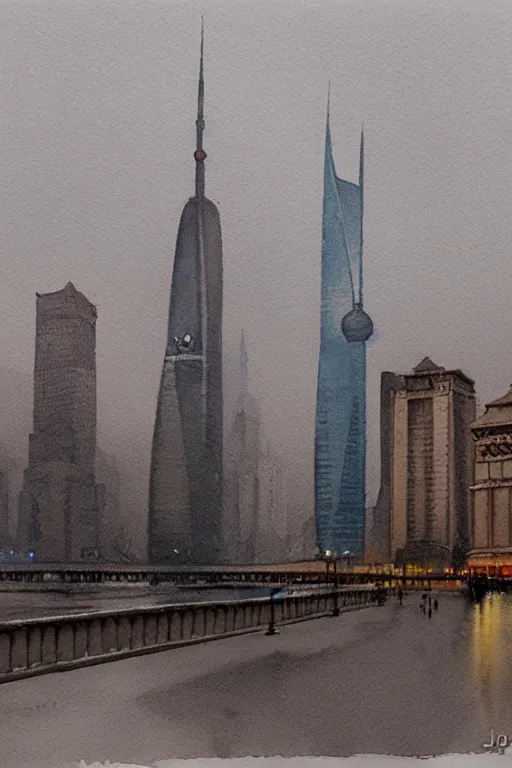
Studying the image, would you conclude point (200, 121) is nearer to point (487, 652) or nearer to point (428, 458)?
point (487, 652)

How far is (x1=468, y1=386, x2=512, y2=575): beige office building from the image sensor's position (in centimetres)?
1930

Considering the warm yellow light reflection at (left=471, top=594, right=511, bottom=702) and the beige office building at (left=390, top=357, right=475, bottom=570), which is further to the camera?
the beige office building at (left=390, top=357, right=475, bottom=570)

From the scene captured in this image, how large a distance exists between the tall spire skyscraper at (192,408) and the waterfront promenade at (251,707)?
1642 mm

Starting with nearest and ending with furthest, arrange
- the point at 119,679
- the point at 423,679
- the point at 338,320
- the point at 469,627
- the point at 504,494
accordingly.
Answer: the point at 119,679 < the point at 338,320 < the point at 423,679 < the point at 469,627 < the point at 504,494

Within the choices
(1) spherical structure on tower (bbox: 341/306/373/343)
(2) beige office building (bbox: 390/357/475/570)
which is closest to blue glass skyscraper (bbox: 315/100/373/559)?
(1) spherical structure on tower (bbox: 341/306/373/343)

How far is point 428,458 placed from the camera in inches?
909

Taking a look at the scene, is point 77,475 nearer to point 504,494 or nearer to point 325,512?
point 325,512

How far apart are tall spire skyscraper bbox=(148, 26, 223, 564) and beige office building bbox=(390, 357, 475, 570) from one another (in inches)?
133

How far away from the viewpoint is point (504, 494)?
119 ft

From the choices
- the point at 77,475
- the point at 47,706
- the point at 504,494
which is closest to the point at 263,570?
the point at 504,494

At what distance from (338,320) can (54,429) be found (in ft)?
13.7

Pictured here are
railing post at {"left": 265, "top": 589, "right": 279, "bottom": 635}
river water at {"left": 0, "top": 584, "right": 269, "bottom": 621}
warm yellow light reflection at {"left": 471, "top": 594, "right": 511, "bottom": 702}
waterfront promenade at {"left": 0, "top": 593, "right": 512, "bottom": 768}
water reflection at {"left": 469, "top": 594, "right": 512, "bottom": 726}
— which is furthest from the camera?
river water at {"left": 0, "top": 584, "right": 269, "bottom": 621}
